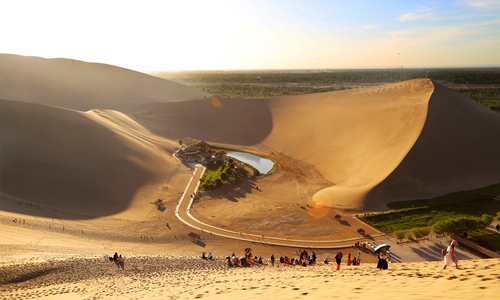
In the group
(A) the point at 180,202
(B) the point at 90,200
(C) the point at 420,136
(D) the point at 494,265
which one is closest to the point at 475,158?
(C) the point at 420,136

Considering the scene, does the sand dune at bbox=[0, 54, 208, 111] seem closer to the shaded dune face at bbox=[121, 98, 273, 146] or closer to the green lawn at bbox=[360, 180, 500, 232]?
the shaded dune face at bbox=[121, 98, 273, 146]

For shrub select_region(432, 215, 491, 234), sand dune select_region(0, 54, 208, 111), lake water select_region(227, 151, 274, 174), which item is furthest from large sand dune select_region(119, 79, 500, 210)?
sand dune select_region(0, 54, 208, 111)

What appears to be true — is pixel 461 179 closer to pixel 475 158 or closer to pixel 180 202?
pixel 475 158

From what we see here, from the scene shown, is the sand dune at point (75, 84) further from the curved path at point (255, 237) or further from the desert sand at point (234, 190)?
the curved path at point (255, 237)

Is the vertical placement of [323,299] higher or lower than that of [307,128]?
lower

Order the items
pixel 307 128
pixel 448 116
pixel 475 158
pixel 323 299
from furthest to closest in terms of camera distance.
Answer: pixel 307 128
pixel 448 116
pixel 475 158
pixel 323 299
